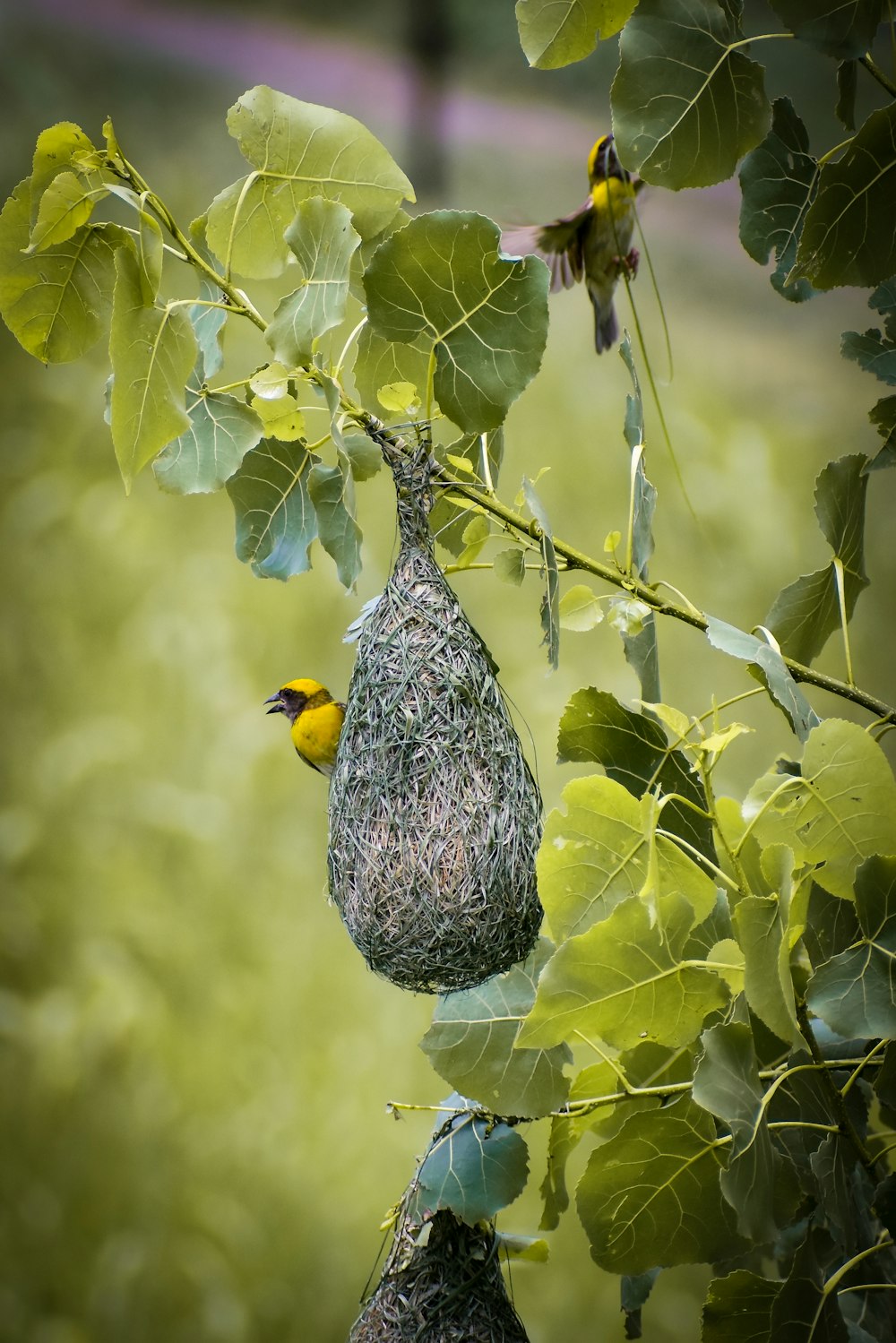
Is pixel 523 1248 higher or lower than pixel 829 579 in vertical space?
lower

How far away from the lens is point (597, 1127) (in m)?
0.98

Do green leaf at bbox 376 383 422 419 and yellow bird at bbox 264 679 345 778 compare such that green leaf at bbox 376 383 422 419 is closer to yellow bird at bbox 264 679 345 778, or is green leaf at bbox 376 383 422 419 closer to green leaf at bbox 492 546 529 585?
green leaf at bbox 492 546 529 585

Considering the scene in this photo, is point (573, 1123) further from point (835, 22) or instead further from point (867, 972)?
point (835, 22)

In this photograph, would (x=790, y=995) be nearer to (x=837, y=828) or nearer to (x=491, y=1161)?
(x=837, y=828)

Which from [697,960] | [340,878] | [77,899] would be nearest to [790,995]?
[697,960]

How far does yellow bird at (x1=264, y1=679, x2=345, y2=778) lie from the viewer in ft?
4.33

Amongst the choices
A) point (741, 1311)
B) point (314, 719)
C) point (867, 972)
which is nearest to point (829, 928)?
point (867, 972)

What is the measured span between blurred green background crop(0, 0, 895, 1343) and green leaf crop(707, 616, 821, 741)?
127cm

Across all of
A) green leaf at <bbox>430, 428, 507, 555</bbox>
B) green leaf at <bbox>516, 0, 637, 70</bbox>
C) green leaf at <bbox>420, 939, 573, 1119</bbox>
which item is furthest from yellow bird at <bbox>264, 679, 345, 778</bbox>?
green leaf at <bbox>516, 0, 637, 70</bbox>

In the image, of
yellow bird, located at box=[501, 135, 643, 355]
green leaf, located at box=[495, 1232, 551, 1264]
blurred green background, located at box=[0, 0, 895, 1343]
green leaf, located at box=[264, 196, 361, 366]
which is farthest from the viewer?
blurred green background, located at box=[0, 0, 895, 1343]

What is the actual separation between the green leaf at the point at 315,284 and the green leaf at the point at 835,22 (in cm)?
28

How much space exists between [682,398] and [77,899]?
140 cm

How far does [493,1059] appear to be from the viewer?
2.94ft

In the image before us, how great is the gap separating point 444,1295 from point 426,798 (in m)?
0.47
